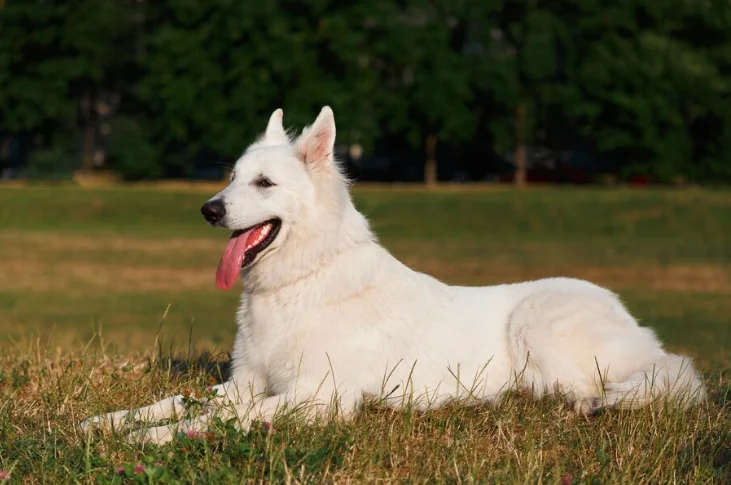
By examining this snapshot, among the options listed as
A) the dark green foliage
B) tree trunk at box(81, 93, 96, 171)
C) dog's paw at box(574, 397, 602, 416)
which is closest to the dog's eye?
dog's paw at box(574, 397, 602, 416)

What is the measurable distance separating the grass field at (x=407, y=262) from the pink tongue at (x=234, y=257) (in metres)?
0.85

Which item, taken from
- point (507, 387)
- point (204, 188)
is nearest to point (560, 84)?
point (204, 188)

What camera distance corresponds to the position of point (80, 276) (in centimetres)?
2494

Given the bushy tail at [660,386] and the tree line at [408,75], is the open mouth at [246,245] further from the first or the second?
the tree line at [408,75]

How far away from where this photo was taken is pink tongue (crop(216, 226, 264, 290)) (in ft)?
20.7

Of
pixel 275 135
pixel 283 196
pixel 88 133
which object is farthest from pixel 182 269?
pixel 88 133

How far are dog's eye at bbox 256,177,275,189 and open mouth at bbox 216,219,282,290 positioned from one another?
0.68ft

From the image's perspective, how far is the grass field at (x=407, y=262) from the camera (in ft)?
17.5

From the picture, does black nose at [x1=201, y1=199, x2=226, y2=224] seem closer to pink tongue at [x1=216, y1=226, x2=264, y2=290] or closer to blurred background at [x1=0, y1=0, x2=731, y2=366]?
pink tongue at [x1=216, y1=226, x2=264, y2=290]

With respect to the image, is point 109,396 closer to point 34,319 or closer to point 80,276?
point 34,319

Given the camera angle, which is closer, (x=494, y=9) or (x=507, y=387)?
(x=507, y=387)

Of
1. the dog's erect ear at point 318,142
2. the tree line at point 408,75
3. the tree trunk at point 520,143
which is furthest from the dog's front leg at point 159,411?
the tree trunk at point 520,143

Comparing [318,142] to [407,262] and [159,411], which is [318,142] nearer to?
[159,411]

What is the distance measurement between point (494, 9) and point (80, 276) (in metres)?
34.4
